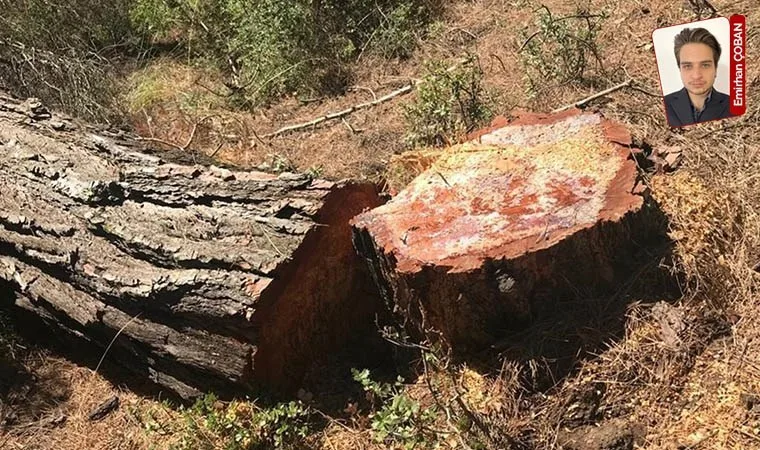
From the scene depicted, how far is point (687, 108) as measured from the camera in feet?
10.1

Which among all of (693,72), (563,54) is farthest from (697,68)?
(563,54)

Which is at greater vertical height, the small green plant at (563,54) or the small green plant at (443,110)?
the small green plant at (563,54)

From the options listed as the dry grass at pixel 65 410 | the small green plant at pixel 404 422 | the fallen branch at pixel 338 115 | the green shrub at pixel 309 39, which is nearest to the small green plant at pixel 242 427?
the dry grass at pixel 65 410

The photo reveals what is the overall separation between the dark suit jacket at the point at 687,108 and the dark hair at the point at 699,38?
0.16 metres

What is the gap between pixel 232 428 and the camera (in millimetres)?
2617

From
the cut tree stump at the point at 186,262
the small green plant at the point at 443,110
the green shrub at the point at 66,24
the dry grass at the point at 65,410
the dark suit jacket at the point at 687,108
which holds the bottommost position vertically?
A: the dry grass at the point at 65,410

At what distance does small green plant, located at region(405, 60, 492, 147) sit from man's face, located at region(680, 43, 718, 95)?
1.18 m

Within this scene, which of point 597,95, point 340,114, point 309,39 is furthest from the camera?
point 309,39

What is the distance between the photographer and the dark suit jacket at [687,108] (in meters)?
3.02

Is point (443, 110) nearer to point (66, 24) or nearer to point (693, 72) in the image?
point (693, 72)

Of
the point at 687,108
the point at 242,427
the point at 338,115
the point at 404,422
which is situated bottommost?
the point at 242,427

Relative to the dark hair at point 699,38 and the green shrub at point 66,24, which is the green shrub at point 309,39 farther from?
the dark hair at point 699,38

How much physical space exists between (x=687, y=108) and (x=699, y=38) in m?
0.29

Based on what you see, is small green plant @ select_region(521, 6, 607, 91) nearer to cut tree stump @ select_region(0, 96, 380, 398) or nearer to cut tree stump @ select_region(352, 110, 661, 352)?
cut tree stump @ select_region(352, 110, 661, 352)
